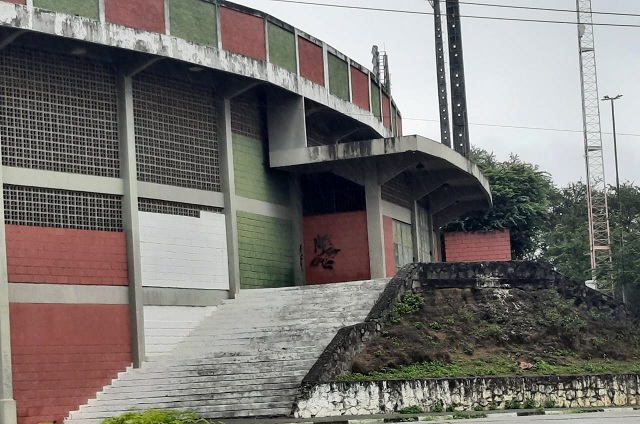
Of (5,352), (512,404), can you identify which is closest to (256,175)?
(5,352)

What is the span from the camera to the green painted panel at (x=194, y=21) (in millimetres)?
28625

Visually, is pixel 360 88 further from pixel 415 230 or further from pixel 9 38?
pixel 9 38

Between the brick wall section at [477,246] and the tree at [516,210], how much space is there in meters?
0.69

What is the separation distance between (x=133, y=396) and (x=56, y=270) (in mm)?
3191

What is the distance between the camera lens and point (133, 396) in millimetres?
25984

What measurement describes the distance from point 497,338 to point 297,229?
8845 millimetres

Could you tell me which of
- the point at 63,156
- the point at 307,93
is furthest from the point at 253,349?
the point at 307,93

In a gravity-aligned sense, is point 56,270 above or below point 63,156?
below

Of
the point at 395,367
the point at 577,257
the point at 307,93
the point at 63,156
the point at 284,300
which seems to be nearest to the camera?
the point at 395,367

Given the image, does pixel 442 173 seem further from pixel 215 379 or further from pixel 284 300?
pixel 215 379

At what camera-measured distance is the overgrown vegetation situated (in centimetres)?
2538

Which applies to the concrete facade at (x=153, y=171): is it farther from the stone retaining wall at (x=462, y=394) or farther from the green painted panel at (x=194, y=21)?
the stone retaining wall at (x=462, y=394)

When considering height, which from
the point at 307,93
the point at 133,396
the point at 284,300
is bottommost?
the point at 133,396

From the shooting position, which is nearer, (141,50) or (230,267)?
(141,50)
